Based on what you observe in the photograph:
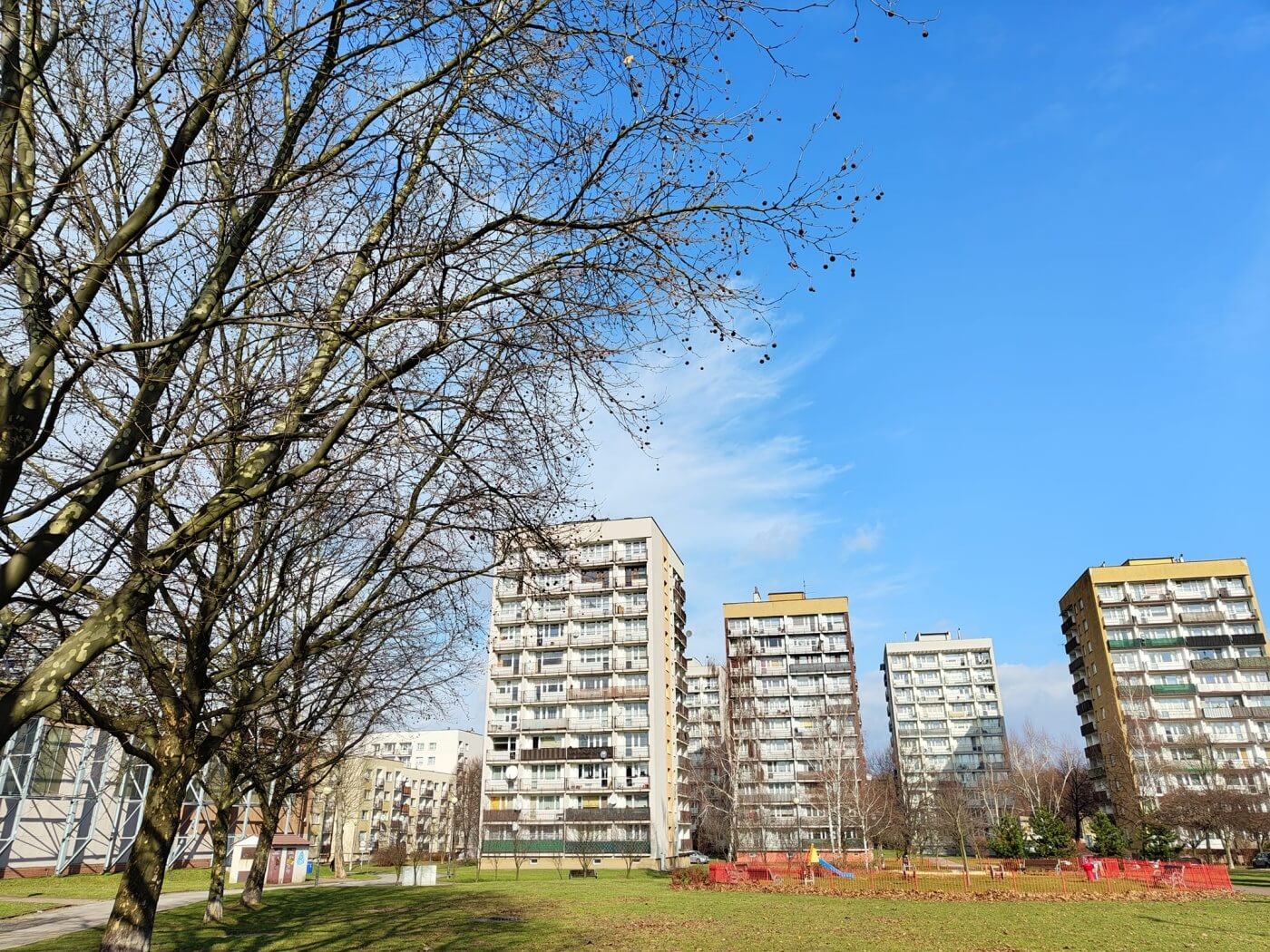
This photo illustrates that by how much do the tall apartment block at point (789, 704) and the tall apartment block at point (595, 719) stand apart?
1116 centimetres

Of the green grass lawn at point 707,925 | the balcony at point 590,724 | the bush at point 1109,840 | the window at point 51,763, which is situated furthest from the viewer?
the balcony at point 590,724

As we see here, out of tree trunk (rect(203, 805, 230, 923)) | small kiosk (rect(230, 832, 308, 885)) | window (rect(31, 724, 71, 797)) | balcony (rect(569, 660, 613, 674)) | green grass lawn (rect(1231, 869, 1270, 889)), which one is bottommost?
green grass lawn (rect(1231, 869, 1270, 889))

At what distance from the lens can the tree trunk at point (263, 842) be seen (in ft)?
73.5

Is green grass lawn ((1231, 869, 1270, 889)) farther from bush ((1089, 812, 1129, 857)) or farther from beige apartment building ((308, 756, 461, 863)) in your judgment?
beige apartment building ((308, 756, 461, 863))

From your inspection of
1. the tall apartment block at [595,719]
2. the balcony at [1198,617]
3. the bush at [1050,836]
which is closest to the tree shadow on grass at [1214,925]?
the bush at [1050,836]

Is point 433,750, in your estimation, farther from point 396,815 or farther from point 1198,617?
point 1198,617

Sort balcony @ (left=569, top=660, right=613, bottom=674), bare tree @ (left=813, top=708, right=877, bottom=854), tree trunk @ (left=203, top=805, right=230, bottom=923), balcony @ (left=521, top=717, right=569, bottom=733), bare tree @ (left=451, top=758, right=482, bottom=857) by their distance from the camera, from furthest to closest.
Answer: bare tree @ (left=451, top=758, right=482, bottom=857), balcony @ (left=569, top=660, right=613, bottom=674), balcony @ (left=521, top=717, right=569, bottom=733), bare tree @ (left=813, top=708, right=877, bottom=854), tree trunk @ (left=203, top=805, right=230, bottom=923)

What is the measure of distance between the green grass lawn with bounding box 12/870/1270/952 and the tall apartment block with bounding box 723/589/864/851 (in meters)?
44.3

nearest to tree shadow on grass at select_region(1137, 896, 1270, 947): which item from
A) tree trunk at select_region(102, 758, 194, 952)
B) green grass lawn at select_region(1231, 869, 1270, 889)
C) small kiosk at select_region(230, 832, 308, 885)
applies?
green grass lawn at select_region(1231, 869, 1270, 889)

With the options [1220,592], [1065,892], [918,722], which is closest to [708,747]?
[918,722]

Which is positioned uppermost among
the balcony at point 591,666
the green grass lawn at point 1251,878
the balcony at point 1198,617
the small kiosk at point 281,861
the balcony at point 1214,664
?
the balcony at point 1198,617

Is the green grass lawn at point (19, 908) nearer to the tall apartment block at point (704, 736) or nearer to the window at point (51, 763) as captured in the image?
the window at point (51, 763)

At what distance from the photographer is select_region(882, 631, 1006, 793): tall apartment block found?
106 meters

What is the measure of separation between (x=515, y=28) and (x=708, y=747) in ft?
292
